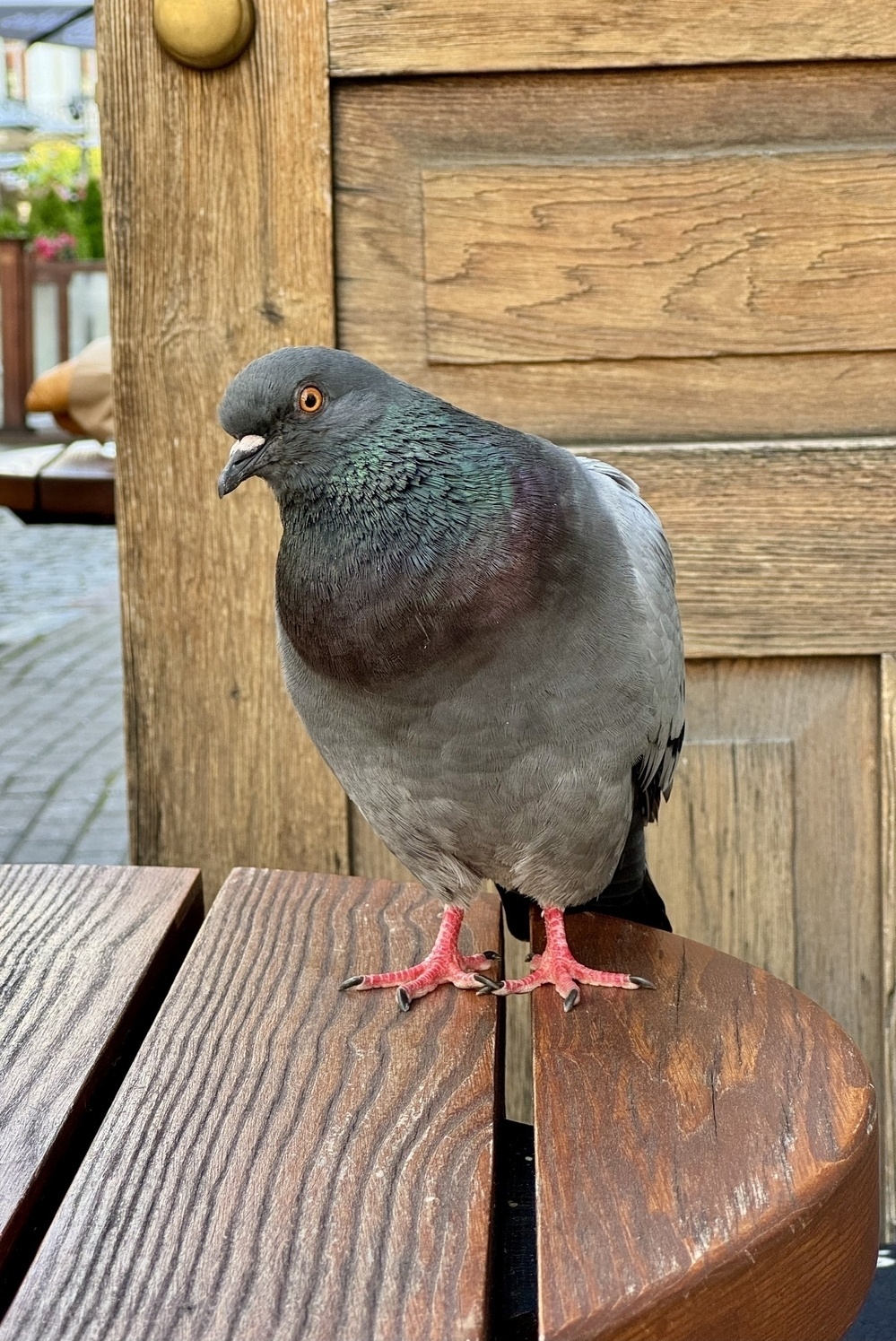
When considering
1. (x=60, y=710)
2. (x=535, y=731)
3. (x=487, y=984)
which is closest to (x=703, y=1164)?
(x=487, y=984)

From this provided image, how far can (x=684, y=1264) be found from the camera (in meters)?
1.01

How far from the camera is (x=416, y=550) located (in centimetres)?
155

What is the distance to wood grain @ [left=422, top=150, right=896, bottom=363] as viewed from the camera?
2227 millimetres

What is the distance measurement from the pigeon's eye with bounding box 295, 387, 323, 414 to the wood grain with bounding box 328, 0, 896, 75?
0.86m

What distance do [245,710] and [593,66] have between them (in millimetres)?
1137

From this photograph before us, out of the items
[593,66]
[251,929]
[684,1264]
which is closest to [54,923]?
[251,929]

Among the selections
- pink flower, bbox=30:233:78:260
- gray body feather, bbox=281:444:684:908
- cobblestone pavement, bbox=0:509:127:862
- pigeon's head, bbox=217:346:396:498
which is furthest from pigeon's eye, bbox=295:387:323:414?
pink flower, bbox=30:233:78:260

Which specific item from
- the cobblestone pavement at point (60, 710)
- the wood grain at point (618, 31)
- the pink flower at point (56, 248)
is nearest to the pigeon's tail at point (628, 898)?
the wood grain at point (618, 31)

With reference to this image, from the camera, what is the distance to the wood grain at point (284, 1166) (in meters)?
0.99

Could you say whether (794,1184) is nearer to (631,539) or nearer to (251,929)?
(251,929)

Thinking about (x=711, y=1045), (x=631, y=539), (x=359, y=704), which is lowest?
(x=711, y=1045)

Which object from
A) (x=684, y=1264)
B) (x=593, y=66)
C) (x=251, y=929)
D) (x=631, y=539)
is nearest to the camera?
(x=684, y=1264)

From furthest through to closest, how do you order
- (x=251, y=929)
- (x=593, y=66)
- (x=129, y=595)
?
1. (x=129, y=595)
2. (x=593, y=66)
3. (x=251, y=929)

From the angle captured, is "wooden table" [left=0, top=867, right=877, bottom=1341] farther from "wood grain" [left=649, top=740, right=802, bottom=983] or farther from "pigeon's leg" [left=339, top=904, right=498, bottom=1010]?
"wood grain" [left=649, top=740, right=802, bottom=983]
